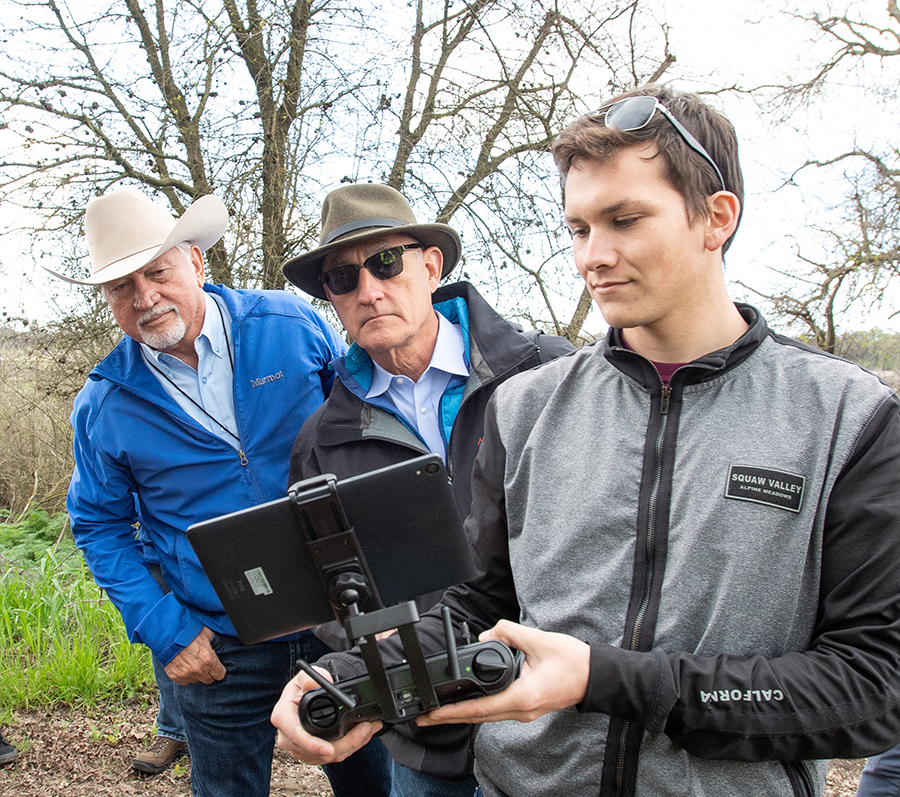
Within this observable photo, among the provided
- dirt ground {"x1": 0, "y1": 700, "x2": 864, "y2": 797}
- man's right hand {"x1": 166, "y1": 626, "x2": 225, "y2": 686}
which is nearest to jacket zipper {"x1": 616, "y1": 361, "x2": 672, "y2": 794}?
man's right hand {"x1": 166, "y1": 626, "x2": 225, "y2": 686}

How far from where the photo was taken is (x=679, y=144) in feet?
5.00

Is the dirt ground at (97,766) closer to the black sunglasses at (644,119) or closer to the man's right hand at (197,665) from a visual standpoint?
the man's right hand at (197,665)

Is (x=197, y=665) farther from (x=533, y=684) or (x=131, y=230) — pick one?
(x=533, y=684)

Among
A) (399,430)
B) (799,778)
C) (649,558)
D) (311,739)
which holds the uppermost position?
(399,430)

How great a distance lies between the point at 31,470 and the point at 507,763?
29.4ft

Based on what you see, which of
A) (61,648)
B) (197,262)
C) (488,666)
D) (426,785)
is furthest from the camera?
(61,648)

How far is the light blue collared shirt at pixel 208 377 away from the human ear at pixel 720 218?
2.04 meters

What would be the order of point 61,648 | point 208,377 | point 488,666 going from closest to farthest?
point 488,666, point 208,377, point 61,648

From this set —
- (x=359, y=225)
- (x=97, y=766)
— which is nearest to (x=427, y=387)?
(x=359, y=225)

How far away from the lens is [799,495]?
135 centimetres

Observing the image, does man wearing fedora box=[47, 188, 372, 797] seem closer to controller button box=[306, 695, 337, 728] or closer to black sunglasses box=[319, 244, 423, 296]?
black sunglasses box=[319, 244, 423, 296]

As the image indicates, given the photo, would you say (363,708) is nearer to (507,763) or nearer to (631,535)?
(507,763)

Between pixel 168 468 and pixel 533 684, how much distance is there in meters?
2.05

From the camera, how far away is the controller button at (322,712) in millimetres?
1340
